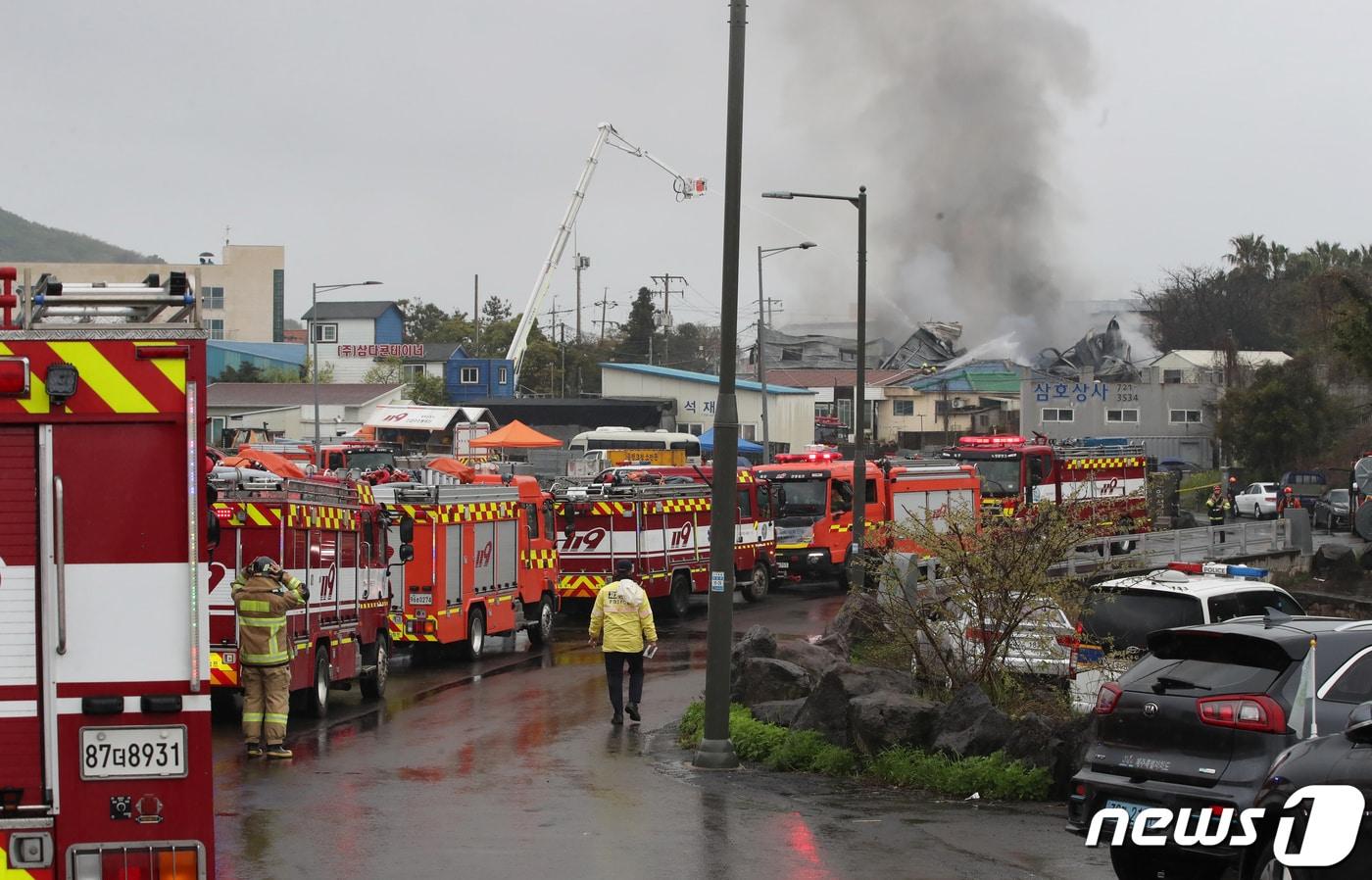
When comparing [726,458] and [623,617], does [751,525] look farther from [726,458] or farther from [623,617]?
[726,458]

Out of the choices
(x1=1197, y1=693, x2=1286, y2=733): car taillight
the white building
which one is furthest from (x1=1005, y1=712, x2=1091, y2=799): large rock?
the white building

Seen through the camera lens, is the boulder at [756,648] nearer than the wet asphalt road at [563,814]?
No

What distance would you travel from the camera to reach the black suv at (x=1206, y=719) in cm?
833

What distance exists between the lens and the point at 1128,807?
8734 millimetres

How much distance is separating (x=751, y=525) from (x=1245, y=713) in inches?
921

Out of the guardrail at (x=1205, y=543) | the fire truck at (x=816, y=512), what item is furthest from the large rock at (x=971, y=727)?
the fire truck at (x=816, y=512)

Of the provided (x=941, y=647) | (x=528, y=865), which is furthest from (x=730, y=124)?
(x=528, y=865)

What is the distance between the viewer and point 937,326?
10994 centimetres

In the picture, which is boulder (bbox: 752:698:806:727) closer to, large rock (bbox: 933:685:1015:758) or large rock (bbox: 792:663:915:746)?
large rock (bbox: 792:663:915:746)

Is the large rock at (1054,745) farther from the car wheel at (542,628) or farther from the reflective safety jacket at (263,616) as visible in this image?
the car wheel at (542,628)

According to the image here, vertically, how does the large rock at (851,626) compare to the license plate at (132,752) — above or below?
below

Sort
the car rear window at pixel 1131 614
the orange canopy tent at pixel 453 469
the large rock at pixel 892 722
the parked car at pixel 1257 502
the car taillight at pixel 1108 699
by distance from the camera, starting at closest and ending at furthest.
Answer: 1. the car taillight at pixel 1108 699
2. the large rock at pixel 892 722
3. the car rear window at pixel 1131 614
4. the orange canopy tent at pixel 453 469
5. the parked car at pixel 1257 502

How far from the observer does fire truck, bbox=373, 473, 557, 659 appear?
68.8 ft

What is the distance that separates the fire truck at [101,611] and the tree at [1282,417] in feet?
209
